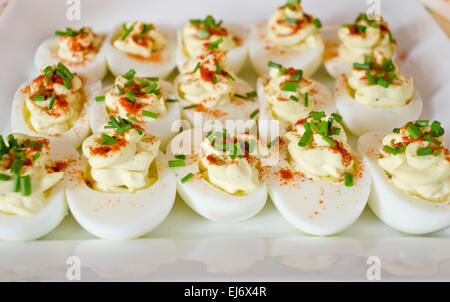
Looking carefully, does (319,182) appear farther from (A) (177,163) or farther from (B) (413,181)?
(A) (177,163)

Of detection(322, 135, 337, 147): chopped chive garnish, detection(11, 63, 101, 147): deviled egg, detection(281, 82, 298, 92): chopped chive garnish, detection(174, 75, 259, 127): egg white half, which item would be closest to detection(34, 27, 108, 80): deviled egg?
detection(11, 63, 101, 147): deviled egg

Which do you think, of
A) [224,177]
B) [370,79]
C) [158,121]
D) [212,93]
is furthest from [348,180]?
[158,121]

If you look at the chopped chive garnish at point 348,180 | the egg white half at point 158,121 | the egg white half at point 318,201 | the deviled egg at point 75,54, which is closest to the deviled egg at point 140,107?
the egg white half at point 158,121

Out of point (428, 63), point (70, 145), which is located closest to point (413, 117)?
point (428, 63)

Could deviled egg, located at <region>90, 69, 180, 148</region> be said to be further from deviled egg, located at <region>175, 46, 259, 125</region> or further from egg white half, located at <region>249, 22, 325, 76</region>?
egg white half, located at <region>249, 22, 325, 76</region>

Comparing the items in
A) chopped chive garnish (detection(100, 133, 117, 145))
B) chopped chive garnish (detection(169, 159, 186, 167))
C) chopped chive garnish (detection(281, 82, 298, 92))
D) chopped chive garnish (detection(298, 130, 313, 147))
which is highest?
chopped chive garnish (detection(281, 82, 298, 92))

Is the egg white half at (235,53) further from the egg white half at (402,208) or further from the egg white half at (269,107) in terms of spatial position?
the egg white half at (402,208)
